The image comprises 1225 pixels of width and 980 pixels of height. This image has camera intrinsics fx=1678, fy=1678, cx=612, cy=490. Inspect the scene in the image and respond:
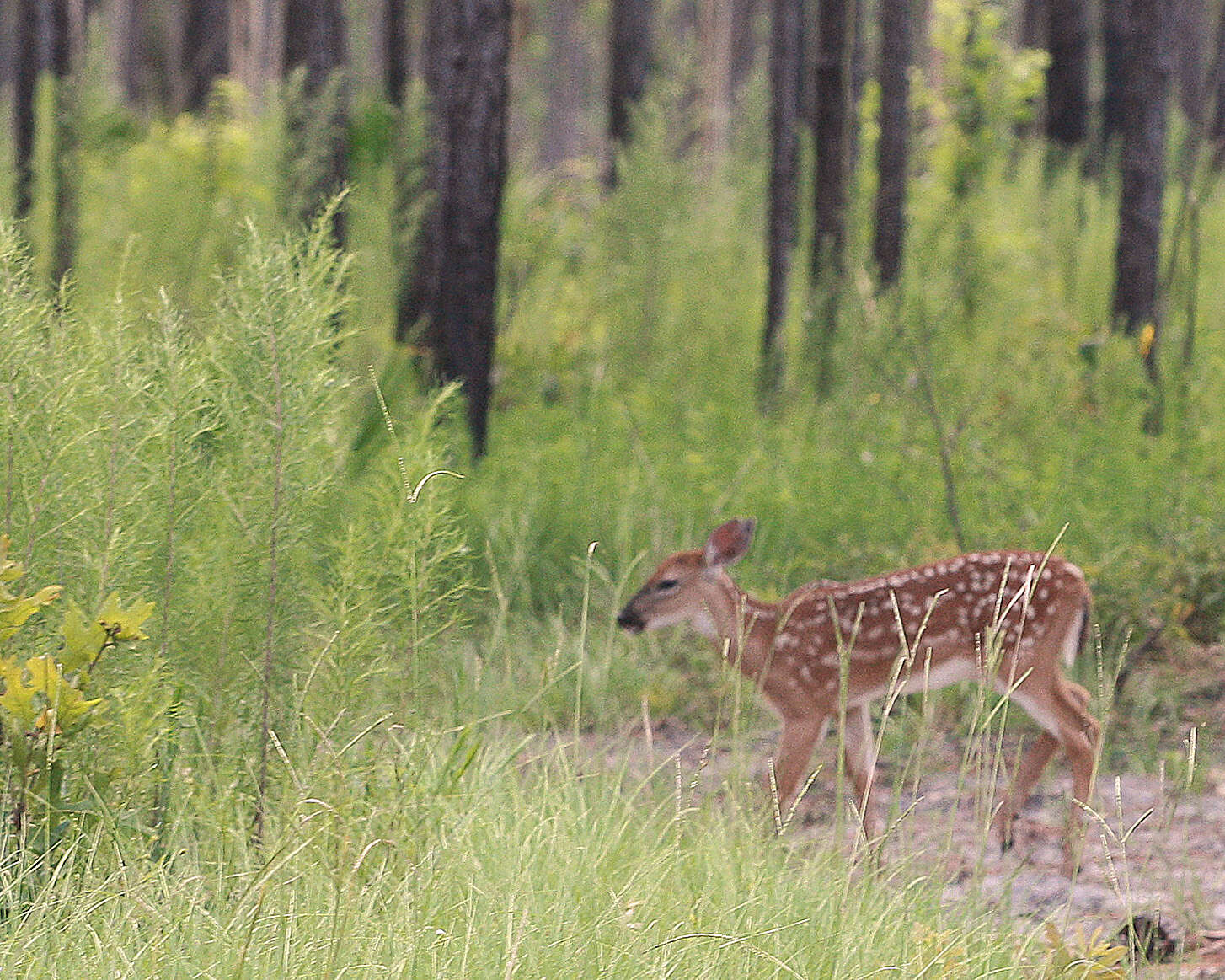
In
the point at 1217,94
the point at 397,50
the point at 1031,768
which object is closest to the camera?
the point at 1031,768

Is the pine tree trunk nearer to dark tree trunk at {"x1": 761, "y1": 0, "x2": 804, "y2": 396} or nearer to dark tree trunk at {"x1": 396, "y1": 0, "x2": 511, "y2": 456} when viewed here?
dark tree trunk at {"x1": 761, "y1": 0, "x2": 804, "y2": 396}

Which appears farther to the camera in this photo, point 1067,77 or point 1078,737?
point 1067,77

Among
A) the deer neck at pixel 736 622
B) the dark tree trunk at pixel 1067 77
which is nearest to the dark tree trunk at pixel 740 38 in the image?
the dark tree trunk at pixel 1067 77

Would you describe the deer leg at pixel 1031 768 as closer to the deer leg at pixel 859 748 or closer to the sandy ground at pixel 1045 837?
the sandy ground at pixel 1045 837

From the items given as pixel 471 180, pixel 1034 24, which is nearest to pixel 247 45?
pixel 1034 24

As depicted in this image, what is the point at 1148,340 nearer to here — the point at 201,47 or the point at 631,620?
the point at 631,620

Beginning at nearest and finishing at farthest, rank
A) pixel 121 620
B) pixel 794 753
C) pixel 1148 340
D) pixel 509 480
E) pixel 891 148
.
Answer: pixel 121 620 → pixel 794 753 → pixel 509 480 → pixel 1148 340 → pixel 891 148

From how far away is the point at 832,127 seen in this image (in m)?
9.83

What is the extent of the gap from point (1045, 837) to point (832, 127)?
19.7 feet

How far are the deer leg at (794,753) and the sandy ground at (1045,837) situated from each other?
0.25 ft

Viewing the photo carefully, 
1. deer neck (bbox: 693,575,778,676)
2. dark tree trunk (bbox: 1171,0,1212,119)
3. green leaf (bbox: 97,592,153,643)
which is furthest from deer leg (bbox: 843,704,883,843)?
dark tree trunk (bbox: 1171,0,1212,119)

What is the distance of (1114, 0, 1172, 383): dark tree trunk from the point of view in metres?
8.60

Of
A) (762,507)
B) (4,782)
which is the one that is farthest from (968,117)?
(4,782)

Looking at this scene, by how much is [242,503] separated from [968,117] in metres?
10.4
